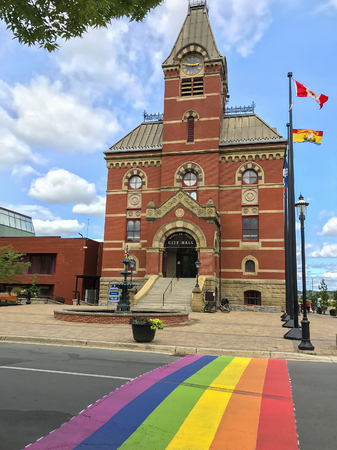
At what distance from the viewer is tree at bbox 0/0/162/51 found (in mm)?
5090

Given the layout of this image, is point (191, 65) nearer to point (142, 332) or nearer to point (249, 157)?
point (249, 157)

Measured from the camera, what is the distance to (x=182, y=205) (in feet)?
102

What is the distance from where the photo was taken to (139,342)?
12000 millimetres

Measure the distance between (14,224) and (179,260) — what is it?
32525 mm

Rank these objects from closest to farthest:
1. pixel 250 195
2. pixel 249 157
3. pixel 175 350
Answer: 1. pixel 175 350
2. pixel 250 195
3. pixel 249 157

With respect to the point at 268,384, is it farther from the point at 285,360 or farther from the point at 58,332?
the point at 58,332

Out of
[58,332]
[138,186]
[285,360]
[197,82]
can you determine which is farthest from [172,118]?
[285,360]

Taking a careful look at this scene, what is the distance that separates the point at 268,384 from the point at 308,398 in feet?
3.34

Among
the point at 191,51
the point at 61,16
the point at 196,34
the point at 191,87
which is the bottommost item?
the point at 61,16

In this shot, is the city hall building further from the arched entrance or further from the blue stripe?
the blue stripe

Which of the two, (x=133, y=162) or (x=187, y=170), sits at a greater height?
(x=133, y=162)

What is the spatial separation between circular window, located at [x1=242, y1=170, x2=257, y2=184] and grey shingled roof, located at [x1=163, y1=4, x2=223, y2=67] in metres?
12.0

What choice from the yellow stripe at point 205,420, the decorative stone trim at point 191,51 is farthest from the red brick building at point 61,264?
the yellow stripe at point 205,420

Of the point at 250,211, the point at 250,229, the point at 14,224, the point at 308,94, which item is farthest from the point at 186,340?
the point at 14,224
